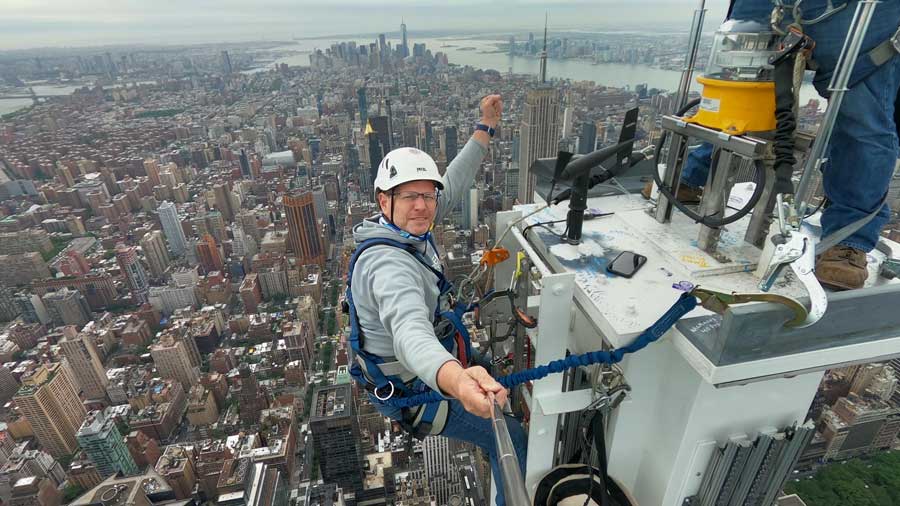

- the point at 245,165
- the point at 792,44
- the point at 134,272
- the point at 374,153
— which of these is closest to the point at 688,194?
the point at 792,44

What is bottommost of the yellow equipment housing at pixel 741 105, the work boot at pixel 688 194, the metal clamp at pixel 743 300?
the work boot at pixel 688 194

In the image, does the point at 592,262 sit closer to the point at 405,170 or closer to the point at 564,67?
the point at 405,170

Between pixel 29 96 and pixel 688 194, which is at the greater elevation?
pixel 688 194

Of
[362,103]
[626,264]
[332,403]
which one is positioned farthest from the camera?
[362,103]

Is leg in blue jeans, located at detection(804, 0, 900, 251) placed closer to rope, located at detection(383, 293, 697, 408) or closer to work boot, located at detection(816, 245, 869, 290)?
work boot, located at detection(816, 245, 869, 290)

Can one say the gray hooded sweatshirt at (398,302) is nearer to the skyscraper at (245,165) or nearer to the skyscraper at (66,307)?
the skyscraper at (66,307)

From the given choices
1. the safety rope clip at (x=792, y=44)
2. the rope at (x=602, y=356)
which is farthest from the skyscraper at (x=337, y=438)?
the safety rope clip at (x=792, y=44)

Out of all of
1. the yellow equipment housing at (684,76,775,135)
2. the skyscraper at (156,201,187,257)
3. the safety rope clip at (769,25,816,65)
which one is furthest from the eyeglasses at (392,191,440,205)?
the skyscraper at (156,201,187,257)
